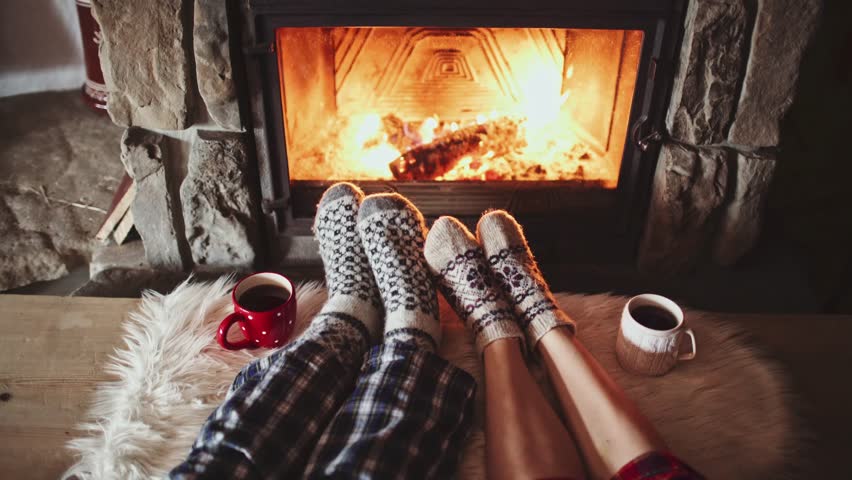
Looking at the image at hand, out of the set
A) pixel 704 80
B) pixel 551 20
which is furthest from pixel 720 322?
pixel 551 20

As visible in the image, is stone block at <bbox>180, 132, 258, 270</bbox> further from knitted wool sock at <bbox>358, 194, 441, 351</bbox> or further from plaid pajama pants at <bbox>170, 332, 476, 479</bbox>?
plaid pajama pants at <bbox>170, 332, 476, 479</bbox>

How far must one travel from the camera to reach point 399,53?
1.42 meters

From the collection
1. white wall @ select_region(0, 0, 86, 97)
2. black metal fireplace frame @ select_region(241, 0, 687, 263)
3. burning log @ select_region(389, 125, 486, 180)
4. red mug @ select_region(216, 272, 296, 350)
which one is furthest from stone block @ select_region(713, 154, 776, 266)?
white wall @ select_region(0, 0, 86, 97)

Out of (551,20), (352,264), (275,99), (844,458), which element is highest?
(551,20)

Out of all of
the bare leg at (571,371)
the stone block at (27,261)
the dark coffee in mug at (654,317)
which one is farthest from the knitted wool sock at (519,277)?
the stone block at (27,261)

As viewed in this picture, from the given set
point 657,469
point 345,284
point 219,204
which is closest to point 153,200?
point 219,204

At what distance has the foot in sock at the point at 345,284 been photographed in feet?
3.23

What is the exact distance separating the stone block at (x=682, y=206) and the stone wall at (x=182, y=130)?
2.82 ft

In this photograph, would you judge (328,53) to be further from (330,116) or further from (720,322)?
(720,322)

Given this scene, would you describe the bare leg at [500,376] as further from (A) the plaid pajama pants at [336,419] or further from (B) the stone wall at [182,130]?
(B) the stone wall at [182,130]

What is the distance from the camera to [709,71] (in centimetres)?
118

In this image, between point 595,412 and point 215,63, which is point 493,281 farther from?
point 215,63

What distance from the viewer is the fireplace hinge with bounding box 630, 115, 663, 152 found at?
127 centimetres

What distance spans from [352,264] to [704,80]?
0.75 meters
